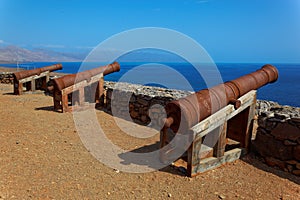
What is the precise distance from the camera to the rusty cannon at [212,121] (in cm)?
439

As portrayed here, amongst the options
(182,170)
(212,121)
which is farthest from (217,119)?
(182,170)

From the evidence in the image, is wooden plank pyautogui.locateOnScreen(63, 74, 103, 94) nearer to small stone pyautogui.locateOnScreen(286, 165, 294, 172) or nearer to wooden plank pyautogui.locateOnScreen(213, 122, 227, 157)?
wooden plank pyautogui.locateOnScreen(213, 122, 227, 157)

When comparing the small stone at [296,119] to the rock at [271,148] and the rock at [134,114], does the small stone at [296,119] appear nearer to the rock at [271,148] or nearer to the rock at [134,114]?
the rock at [271,148]

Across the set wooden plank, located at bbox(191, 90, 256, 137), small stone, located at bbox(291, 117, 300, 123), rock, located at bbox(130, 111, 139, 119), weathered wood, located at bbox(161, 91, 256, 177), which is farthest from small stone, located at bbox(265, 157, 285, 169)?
rock, located at bbox(130, 111, 139, 119)

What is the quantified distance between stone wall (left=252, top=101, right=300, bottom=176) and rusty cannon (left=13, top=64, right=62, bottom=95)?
11.4 metres

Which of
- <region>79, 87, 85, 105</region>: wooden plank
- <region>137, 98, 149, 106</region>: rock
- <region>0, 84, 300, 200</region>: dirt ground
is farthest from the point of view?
<region>79, 87, 85, 105</region>: wooden plank

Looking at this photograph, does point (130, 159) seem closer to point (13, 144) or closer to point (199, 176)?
point (199, 176)

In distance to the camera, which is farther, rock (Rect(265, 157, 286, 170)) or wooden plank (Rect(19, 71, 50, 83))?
wooden plank (Rect(19, 71, 50, 83))

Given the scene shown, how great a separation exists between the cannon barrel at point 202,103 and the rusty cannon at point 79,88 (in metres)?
5.70

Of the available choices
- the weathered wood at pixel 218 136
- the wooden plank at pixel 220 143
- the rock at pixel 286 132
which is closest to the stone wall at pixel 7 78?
the weathered wood at pixel 218 136

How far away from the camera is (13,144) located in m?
5.54

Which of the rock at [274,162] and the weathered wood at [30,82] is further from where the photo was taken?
the weathered wood at [30,82]

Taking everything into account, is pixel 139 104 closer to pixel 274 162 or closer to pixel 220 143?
pixel 220 143

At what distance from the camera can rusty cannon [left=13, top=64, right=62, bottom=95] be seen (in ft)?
40.7
